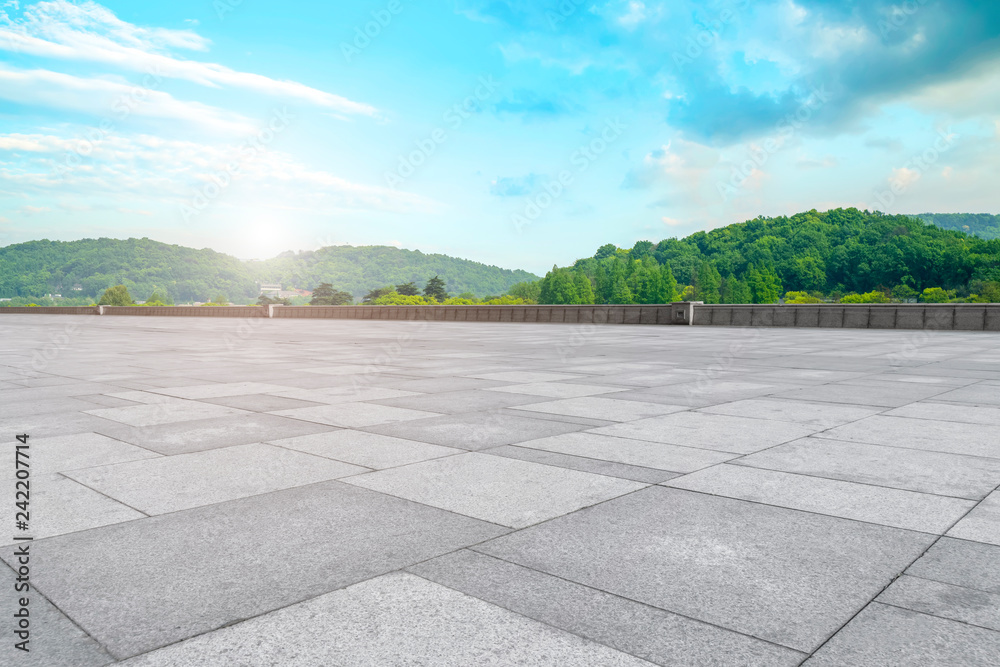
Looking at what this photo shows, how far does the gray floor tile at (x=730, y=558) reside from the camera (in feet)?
8.50

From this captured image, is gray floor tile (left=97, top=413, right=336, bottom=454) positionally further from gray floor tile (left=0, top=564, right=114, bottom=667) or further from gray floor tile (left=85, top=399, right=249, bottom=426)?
gray floor tile (left=0, top=564, right=114, bottom=667)

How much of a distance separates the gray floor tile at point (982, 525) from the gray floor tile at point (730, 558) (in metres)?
0.22

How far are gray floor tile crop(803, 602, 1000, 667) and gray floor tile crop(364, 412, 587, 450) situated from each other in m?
3.34

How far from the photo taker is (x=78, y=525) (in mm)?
3549

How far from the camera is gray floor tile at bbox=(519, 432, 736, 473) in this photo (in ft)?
16.2

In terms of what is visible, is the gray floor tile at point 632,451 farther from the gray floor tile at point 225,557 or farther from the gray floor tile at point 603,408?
the gray floor tile at point 225,557

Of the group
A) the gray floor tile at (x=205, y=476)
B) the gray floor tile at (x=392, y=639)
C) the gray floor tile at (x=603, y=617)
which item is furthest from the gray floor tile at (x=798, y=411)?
the gray floor tile at (x=392, y=639)

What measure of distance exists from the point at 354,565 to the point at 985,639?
2372 mm

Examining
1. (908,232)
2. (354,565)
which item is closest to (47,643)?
(354,565)

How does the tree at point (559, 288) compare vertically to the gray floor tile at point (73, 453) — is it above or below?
above

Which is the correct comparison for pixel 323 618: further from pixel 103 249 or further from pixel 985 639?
pixel 103 249

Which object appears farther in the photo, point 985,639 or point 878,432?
point 878,432

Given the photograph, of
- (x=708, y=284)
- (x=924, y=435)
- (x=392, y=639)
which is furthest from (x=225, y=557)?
(x=708, y=284)

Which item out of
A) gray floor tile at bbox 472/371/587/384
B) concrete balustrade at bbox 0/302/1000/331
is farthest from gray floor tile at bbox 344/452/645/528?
concrete balustrade at bbox 0/302/1000/331
